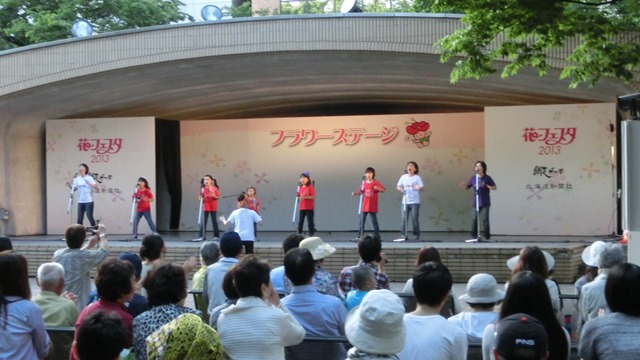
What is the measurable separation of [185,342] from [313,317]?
72.8 inches

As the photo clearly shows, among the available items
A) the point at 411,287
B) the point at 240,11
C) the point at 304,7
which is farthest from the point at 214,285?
the point at 304,7

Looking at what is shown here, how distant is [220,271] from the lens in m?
7.32

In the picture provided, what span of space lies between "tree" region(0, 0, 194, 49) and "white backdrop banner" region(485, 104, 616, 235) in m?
13.1

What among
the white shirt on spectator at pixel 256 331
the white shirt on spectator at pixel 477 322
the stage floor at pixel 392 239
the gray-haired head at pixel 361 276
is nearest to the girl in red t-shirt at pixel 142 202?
the stage floor at pixel 392 239

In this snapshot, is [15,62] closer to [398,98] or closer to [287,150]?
[287,150]

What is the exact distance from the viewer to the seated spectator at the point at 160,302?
4.73m

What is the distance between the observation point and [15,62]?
18.8 m

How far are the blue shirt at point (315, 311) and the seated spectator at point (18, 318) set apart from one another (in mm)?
1401

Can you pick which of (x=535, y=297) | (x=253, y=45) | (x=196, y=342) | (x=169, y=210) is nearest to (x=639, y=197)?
(x=535, y=297)

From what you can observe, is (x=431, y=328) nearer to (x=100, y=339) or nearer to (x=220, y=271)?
→ (x=100, y=339)

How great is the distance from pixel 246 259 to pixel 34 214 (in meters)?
17.7

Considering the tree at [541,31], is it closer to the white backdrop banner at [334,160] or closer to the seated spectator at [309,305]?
the seated spectator at [309,305]

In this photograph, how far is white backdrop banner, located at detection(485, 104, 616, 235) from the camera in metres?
18.9

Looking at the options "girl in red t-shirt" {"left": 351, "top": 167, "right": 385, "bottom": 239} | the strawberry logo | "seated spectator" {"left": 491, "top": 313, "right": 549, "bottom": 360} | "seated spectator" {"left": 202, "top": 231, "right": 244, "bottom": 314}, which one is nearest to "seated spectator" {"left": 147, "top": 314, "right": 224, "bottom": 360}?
"seated spectator" {"left": 491, "top": 313, "right": 549, "bottom": 360}
